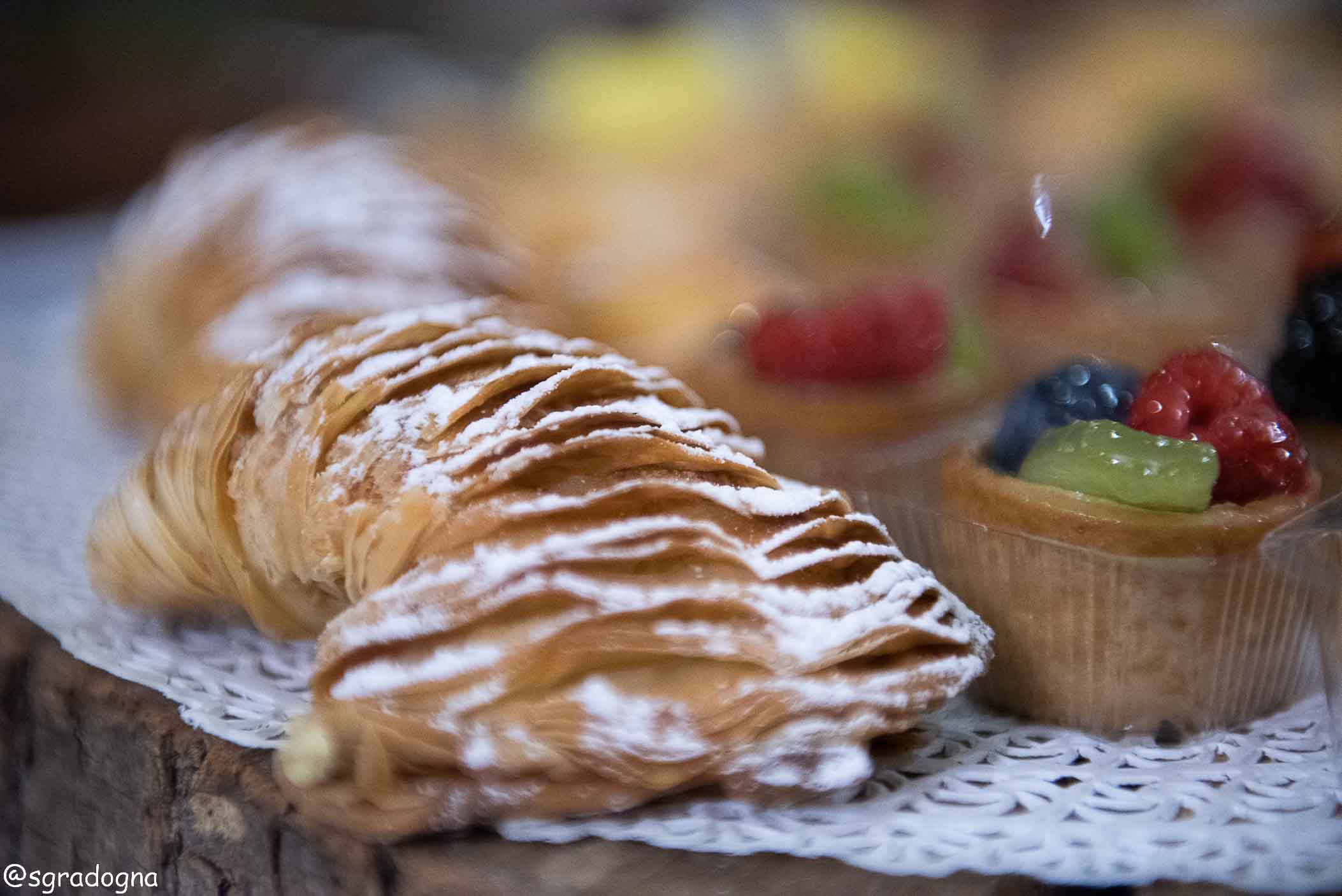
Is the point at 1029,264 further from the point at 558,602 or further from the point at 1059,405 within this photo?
the point at 558,602

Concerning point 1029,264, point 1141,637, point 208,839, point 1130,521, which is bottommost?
point 208,839

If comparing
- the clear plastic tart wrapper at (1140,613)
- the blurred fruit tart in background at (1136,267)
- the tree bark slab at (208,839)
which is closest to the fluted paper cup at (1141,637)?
the clear plastic tart wrapper at (1140,613)

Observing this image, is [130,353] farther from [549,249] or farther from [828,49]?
[828,49]

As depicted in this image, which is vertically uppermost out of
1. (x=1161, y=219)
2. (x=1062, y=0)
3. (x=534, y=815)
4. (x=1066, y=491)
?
(x=1062, y=0)

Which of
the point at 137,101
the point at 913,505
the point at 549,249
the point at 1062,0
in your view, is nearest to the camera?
the point at 913,505

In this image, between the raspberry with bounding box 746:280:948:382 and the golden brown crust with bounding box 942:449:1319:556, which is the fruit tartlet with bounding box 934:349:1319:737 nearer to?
the golden brown crust with bounding box 942:449:1319:556

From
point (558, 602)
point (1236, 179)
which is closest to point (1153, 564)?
point (558, 602)

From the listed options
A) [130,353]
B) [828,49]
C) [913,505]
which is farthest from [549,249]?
[828,49]
